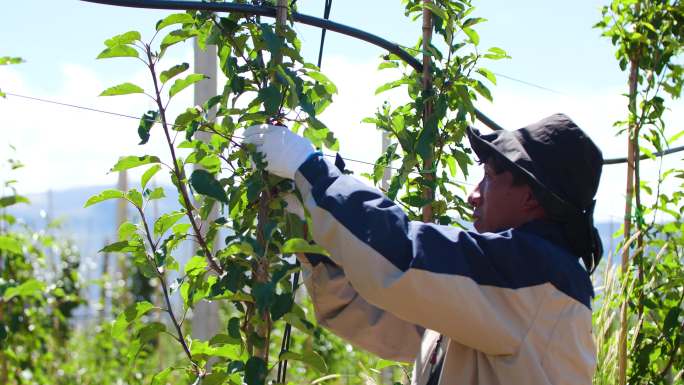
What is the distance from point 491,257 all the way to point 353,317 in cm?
43

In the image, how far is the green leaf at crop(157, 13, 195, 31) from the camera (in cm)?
189

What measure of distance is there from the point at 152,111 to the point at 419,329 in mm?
828

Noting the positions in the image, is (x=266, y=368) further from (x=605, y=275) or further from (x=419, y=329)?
(x=605, y=275)

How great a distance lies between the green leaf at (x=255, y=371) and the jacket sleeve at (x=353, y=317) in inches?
10.2

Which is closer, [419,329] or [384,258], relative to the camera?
[384,258]

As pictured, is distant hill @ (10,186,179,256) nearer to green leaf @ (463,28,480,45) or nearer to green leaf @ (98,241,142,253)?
green leaf @ (98,241,142,253)

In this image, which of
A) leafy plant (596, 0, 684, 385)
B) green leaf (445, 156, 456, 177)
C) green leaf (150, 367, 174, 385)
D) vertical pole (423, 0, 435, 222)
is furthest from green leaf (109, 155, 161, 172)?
leafy plant (596, 0, 684, 385)

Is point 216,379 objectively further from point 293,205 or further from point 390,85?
point 390,85

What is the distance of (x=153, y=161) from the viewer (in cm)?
191

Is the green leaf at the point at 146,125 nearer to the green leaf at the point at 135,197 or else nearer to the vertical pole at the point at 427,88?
the green leaf at the point at 135,197

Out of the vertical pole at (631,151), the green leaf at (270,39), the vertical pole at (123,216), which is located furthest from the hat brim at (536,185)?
the vertical pole at (123,216)

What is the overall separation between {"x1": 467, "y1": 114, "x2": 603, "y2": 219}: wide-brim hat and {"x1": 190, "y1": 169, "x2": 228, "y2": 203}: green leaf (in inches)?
25.5

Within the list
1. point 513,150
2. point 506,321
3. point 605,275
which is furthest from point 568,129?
point 605,275

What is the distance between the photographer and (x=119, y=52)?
73.3 inches
